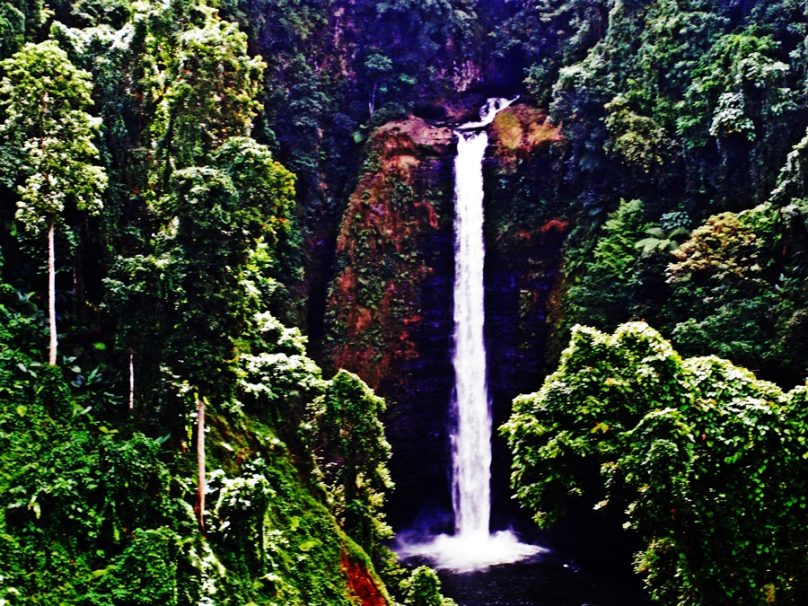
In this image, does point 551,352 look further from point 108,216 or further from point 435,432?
point 108,216

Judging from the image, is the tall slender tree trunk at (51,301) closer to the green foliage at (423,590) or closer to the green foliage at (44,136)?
the green foliage at (44,136)

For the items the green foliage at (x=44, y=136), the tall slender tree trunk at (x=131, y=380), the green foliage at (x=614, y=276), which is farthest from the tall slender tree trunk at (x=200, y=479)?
the green foliage at (x=614, y=276)

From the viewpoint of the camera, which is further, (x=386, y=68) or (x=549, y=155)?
(x=386, y=68)

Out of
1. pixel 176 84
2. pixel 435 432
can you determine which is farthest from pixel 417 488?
pixel 176 84

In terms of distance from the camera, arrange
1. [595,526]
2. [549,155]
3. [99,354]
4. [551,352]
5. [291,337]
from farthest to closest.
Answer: [549,155]
[551,352]
[595,526]
[291,337]
[99,354]

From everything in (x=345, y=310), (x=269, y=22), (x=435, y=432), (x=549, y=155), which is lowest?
(x=435, y=432)

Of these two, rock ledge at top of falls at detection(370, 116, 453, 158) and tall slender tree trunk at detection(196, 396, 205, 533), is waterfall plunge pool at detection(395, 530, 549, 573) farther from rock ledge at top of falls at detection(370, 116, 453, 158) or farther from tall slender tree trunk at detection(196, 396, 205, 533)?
rock ledge at top of falls at detection(370, 116, 453, 158)

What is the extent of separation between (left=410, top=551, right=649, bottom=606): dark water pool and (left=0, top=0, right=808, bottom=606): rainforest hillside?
139 cm

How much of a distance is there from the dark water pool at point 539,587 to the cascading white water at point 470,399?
54.4 inches

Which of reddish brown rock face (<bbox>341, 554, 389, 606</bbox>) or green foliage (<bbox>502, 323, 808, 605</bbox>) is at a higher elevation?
Result: green foliage (<bbox>502, 323, 808, 605</bbox>)

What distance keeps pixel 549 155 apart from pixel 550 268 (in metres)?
3.77

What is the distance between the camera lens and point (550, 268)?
24.3 m

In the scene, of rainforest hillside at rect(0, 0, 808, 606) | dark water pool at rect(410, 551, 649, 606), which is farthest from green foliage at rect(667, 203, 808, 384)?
dark water pool at rect(410, 551, 649, 606)

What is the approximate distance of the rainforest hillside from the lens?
9.22 m
